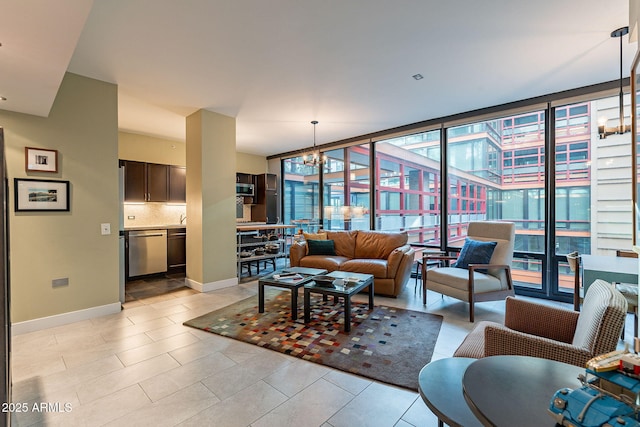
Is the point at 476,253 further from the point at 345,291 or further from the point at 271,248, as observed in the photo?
the point at 271,248

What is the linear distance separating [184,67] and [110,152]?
146cm

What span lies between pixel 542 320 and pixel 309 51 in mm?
3007

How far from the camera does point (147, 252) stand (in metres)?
5.30

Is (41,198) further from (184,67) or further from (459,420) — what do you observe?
(459,420)

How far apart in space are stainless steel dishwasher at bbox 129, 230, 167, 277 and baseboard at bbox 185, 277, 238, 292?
109 cm

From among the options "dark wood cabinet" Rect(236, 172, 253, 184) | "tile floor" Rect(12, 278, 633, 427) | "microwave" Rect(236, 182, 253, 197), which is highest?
"dark wood cabinet" Rect(236, 172, 253, 184)

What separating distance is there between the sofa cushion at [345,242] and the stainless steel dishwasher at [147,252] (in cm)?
326

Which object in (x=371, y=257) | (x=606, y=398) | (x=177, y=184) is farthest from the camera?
(x=177, y=184)

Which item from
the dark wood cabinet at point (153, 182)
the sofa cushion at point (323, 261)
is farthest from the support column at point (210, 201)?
the dark wood cabinet at point (153, 182)

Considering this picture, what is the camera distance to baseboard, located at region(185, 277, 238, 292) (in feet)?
14.6

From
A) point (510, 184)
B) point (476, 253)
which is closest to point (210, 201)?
point (476, 253)

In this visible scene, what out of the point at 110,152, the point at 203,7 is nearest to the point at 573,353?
the point at 203,7

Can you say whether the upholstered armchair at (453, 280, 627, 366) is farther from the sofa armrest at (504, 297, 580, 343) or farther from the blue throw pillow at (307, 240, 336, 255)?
the blue throw pillow at (307, 240, 336, 255)

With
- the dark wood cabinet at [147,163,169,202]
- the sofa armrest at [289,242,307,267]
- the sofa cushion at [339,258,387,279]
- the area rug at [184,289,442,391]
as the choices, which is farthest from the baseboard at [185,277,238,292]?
the dark wood cabinet at [147,163,169,202]
